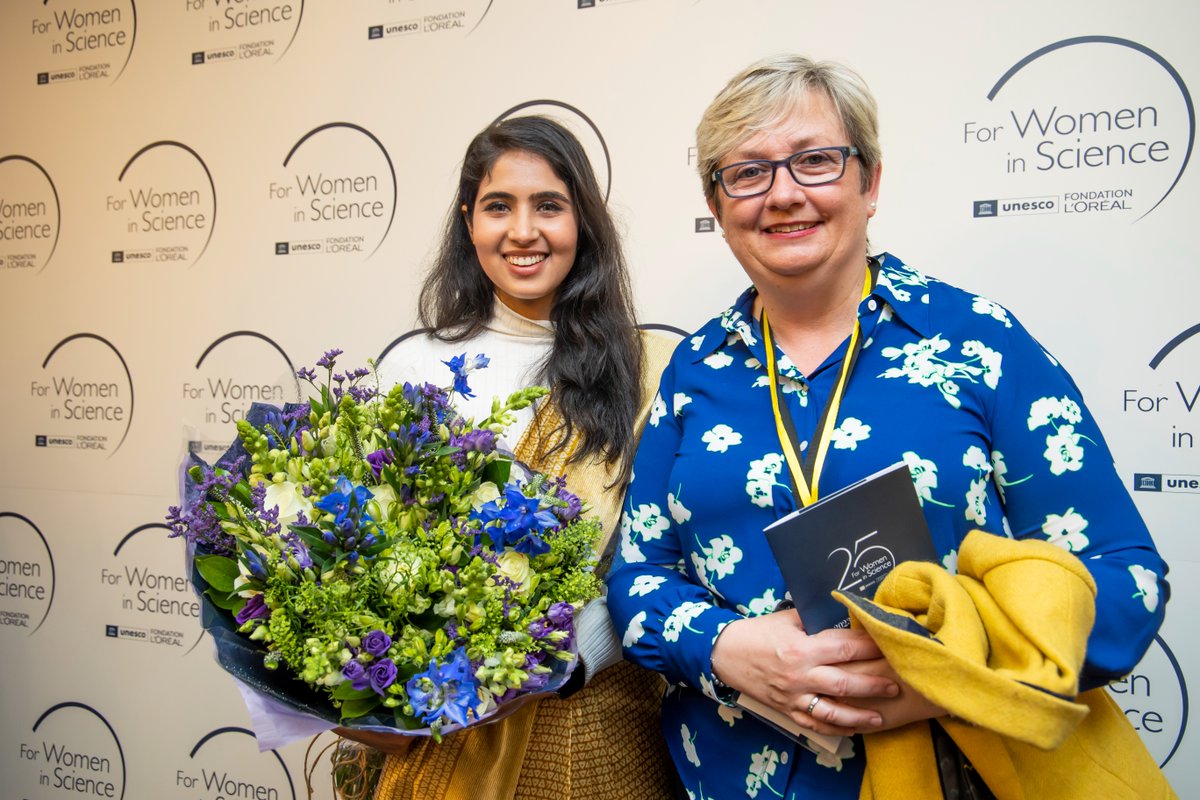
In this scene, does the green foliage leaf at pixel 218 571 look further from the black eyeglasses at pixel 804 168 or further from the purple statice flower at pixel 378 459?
the black eyeglasses at pixel 804 168

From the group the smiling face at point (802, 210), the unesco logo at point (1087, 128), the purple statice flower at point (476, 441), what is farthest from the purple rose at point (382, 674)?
the unesco logo at point (1087, 128)

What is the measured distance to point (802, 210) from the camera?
126 cm

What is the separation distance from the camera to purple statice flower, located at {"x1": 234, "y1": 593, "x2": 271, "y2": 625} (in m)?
1.16

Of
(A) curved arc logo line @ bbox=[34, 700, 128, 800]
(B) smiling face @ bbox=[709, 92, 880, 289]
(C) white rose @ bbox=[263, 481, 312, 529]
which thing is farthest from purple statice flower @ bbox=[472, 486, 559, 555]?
(A) curved arc logo line @ bbox=[34, 700, 128, 800]

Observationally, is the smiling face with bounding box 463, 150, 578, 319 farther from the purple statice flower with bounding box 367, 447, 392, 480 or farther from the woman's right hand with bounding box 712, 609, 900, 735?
the woman's right hand with bounding box 712, 609, 900, 735

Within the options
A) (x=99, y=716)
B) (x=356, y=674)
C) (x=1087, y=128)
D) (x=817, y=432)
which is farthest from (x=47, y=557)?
(x=1087, y=128)

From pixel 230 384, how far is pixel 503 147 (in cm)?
144

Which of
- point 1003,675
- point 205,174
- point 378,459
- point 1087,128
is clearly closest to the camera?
point 1003,675

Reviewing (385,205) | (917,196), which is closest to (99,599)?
(385,205)

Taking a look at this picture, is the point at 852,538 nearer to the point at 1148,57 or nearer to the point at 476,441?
the point at 476,441

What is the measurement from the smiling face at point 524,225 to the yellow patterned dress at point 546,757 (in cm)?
46

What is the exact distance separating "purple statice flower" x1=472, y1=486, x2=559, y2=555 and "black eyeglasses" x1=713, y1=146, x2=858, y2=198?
0.53 metres

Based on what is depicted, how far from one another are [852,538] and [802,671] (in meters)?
0.18

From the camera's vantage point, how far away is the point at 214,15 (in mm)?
2750
